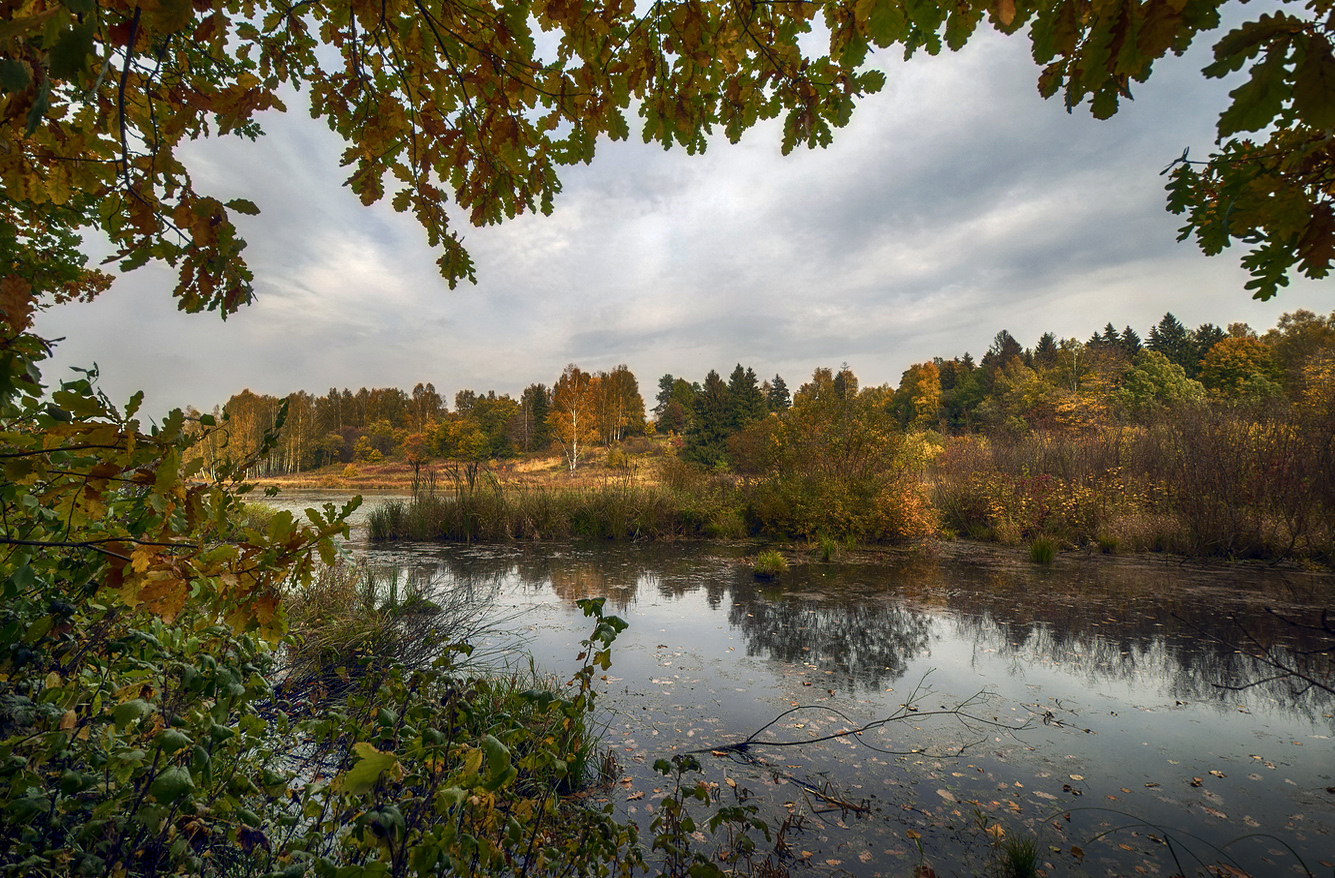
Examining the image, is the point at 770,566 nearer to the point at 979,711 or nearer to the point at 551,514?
the point at 979,711

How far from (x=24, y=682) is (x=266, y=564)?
1.25 meters

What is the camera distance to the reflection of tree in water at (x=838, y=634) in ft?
14.4

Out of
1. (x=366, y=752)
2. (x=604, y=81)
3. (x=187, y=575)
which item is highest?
(x=604, y=81)

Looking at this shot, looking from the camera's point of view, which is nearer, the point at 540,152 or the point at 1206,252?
the point at 1206,252

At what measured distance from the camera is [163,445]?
0.94 m

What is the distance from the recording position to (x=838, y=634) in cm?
523

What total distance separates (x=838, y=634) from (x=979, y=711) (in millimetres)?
1694

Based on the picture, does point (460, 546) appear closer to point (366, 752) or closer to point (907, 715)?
point (907, 715)

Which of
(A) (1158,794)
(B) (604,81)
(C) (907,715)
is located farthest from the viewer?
(C) (907,715)

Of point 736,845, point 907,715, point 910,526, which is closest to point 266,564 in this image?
point 736,845

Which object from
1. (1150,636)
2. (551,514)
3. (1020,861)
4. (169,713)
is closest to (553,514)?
(551,514)

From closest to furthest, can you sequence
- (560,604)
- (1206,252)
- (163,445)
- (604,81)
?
(163,445), (1206,252), (604,81), (560,604)

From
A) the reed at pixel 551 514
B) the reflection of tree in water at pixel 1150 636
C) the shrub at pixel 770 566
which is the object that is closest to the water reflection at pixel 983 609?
the reflection of tree in water at pixel 1150 636

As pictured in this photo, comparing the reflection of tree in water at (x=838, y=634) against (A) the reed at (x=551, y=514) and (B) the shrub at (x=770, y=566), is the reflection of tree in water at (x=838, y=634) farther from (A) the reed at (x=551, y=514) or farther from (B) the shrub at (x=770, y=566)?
(A) the reed at (x=551, y=514)
